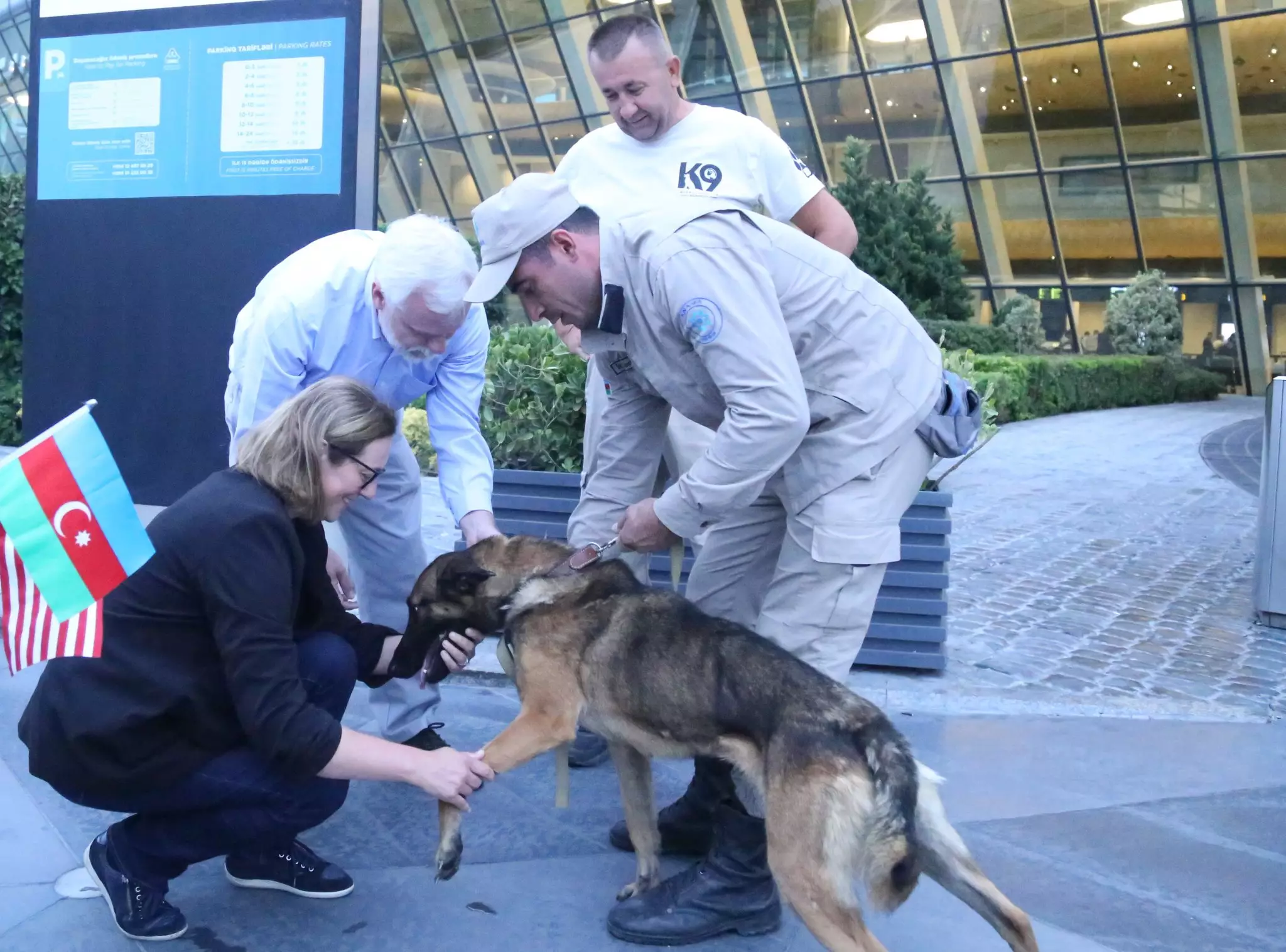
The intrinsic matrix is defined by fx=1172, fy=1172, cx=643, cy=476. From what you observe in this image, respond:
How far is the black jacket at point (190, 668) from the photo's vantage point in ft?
9.15

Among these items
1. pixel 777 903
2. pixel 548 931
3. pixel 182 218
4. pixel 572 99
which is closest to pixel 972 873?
pixel 777 903

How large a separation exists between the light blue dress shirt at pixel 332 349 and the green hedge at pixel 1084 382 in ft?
35.2

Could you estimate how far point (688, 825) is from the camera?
365cm

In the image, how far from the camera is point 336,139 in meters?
6.15

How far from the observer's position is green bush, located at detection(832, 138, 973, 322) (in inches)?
703

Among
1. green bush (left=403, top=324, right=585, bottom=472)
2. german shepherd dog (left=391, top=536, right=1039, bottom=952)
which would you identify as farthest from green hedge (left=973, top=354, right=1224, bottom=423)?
german shepherd dog (left=391, top=536, right=1039, bottom=952)

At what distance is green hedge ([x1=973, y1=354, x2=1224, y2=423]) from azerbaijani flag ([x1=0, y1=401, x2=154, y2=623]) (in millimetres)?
12278

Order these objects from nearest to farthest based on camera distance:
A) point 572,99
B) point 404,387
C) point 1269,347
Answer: point 404,387, point 1269,347, point 572,99

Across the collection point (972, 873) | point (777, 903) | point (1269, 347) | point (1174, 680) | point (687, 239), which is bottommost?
point (1269, 347)

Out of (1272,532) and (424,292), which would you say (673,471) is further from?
(1272,532)

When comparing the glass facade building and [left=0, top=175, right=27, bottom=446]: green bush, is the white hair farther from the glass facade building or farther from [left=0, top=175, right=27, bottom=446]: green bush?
the glass facade building

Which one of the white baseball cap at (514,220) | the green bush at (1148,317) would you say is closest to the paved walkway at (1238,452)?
the green bush at (1148,317)

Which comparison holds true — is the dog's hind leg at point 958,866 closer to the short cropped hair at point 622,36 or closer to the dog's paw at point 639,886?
the dog's paw at point 639,886

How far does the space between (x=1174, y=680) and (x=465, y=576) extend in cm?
387
